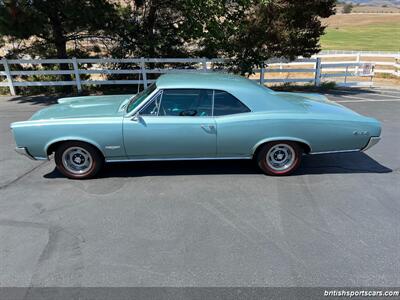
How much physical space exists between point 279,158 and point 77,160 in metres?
2.93

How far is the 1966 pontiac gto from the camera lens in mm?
4371

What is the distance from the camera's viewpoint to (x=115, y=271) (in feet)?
9.45

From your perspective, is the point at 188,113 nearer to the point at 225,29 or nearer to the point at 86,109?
the point at 86,109

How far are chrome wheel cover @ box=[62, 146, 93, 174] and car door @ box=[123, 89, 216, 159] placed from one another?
0.62m

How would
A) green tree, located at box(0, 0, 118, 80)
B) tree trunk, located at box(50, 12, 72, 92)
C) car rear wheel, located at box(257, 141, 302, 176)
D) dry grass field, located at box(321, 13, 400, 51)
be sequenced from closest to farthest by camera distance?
car rear wheel, located at box(257, 141, 302, 176)
green tree, located at box(0, 0, 118, 80)
tree trunk, located at box(50, 12, 72, 92)
dry grass field, located at box(321, 13, 400, 51)

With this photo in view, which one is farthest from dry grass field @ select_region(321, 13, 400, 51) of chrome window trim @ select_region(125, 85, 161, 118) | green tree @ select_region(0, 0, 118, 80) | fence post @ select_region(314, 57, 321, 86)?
chrome window trim @ select_region(125, 85, 161, 118)

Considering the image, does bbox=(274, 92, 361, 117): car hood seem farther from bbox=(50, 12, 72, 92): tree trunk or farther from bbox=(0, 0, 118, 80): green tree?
bbox=(50, 12, 72, 92): tree trunk

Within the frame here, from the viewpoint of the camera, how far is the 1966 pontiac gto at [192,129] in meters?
4.37

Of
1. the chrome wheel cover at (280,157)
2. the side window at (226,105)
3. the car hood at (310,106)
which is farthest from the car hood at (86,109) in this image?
the car hood at (310,106)

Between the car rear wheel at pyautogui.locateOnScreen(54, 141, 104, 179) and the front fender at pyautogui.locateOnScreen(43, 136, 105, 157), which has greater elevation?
the front fender at pyautogui.locateOnScreen(43, 136, 105, 157)
